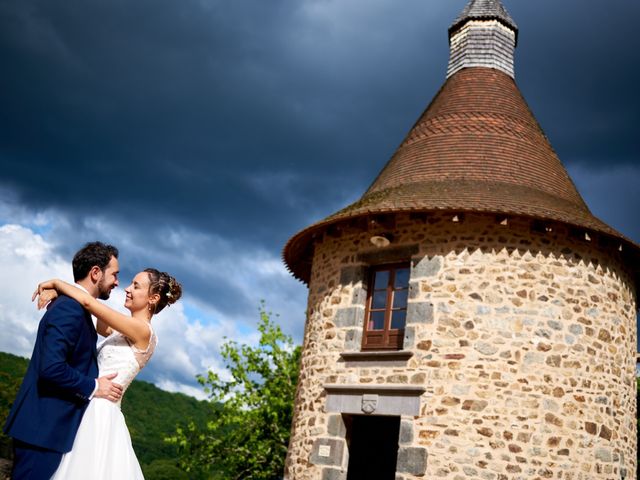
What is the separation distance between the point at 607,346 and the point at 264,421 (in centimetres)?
1091

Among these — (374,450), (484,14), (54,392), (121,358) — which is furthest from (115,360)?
(484,14)

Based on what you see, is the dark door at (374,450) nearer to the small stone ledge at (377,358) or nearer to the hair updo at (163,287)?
the small stone ledge at (377,358)

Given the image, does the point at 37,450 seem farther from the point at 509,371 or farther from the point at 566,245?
the point at 566,245

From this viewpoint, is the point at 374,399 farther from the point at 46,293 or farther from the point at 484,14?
the point at 484,14

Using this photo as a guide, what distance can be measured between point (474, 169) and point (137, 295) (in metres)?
8.70

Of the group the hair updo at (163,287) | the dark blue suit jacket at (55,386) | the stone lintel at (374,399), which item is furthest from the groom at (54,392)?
the stone lintel at (374,399)

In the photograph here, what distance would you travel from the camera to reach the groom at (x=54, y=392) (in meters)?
2.94

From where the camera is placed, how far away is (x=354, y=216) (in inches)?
412

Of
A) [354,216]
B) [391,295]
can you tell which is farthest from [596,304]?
[354,216]

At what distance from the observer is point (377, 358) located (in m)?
9.95

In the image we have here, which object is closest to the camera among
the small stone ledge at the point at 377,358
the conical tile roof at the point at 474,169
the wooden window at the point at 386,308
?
the small stone ledge at the point at 377,358

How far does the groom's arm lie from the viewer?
295 centimetres

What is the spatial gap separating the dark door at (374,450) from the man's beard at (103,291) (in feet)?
34.2

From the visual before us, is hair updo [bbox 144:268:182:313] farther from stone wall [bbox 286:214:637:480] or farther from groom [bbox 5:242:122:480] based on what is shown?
stone wall [bbox 286:214:637:480]
